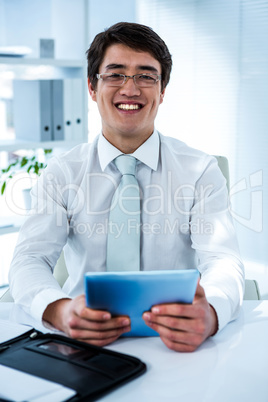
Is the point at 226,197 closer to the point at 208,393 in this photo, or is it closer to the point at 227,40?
the point at 208,393

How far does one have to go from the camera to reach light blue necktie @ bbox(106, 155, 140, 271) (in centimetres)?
151

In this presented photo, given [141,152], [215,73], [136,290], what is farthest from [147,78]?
[215,73]

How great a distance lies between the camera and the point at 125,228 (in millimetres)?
1508

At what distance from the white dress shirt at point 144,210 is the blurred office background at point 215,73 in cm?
154

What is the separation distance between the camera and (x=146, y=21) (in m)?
3.68

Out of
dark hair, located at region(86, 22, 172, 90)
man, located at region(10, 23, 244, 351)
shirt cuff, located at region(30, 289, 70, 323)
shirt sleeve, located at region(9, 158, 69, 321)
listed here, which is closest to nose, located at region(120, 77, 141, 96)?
man, located at region(10, 23, 244, 351)

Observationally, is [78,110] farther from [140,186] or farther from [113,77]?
[140,186]

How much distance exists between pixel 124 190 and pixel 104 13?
2.51m

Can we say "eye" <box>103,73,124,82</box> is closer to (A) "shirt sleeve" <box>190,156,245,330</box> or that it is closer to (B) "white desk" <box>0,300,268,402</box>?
(A) "shirt sleeve" <box>190,156,245,330</box>

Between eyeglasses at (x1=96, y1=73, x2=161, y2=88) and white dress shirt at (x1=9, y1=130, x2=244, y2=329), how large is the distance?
0.18 meters

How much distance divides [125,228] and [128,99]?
18.2 inches

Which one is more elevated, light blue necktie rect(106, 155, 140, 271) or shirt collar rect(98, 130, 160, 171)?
shirt collar rect(98, 130, 160, 171)

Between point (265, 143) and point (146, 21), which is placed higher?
point (146, 21)

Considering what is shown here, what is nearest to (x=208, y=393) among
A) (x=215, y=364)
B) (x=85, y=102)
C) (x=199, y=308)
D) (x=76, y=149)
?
(x=215, y=364)
